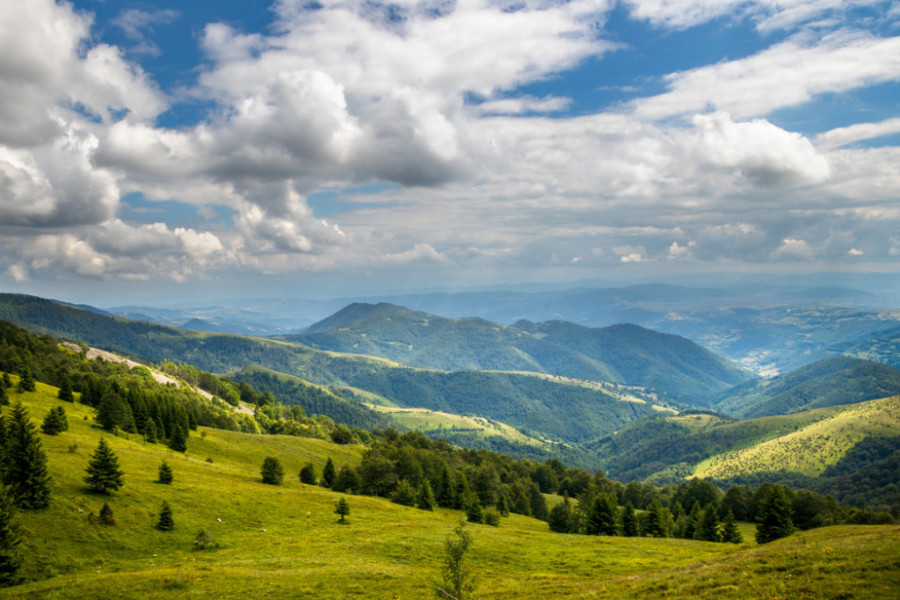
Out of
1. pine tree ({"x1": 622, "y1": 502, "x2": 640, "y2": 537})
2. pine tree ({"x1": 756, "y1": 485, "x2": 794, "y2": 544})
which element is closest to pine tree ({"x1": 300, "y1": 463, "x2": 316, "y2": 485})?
pine tree ({"x1": 622, "y1": 502, "x2": 640, "y2": 537})

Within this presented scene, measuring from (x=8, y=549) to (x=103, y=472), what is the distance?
1613 centimetres

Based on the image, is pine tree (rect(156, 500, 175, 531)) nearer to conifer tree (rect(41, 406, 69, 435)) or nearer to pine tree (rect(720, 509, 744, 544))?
conifer tree (rect(41, 406, 69, 435))

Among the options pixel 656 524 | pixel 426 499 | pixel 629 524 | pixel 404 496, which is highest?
pixel 404 496

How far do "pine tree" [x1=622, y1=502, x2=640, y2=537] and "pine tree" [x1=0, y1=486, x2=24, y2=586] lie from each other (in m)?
79.6

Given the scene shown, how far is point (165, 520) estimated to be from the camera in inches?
1821

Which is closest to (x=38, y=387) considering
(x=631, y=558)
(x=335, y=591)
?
(x=335, y=591)

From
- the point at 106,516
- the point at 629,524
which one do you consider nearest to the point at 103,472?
the point at 106,516

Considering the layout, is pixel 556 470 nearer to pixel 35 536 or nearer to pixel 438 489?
pixel 438 489

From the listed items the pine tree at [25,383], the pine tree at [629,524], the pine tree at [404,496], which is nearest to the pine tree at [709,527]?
the pine tree at [629,524]

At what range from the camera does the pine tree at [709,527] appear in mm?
77688

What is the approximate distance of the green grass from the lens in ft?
87.7

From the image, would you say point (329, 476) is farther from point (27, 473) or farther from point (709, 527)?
point (709, 527)

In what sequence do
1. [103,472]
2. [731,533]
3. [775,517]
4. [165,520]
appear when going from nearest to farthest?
[165,520] < [103,472] < [775,517] < [731,533]

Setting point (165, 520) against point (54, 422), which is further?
point (54, 422)
